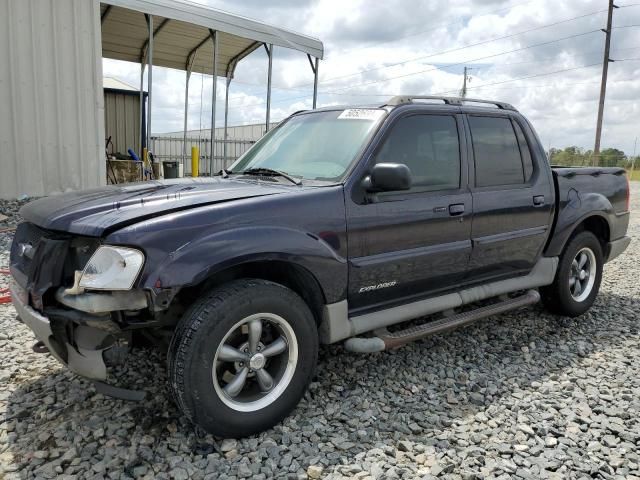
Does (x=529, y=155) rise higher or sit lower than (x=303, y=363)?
higher

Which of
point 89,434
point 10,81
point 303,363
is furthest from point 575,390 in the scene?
point 10,81

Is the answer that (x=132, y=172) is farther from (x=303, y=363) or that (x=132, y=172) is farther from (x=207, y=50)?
(x=303, y=363)

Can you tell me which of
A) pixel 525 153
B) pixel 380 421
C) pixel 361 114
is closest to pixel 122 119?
pixel 361 114

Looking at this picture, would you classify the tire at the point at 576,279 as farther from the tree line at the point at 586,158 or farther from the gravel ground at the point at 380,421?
the tree line at the point at 586,158

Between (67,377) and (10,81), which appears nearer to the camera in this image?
(67,377)

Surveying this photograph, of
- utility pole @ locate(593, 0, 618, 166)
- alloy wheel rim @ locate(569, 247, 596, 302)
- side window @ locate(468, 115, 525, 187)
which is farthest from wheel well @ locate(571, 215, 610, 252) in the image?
utility pole @ locate(593, 0, 618, 166)

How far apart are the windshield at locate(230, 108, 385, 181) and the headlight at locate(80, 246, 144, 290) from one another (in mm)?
1343

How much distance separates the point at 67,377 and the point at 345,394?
1.81 metres

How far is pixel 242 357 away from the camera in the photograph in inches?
106

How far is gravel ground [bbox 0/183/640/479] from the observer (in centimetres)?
253

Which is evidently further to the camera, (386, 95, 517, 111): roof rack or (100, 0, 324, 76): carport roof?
(100, 0, 324, 76): carport roof

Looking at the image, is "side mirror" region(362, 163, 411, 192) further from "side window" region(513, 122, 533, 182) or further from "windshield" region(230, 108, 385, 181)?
"side window" region(513, 122, 533, 182)

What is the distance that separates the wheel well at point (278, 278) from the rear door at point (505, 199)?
4.63ft

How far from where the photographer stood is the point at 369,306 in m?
3.30
